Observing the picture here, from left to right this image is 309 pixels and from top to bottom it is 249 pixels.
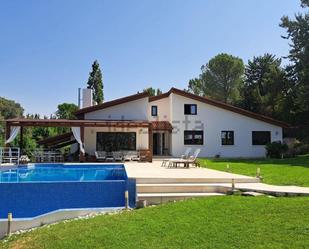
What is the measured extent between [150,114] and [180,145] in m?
3.61

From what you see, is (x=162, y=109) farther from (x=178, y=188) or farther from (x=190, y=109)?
(x=178, y=188)

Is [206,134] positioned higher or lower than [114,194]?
higher

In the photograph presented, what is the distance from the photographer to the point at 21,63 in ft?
88.4

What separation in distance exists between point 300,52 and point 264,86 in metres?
9.56

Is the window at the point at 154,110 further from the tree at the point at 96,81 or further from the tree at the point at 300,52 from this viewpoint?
the tree at the point at 96,81

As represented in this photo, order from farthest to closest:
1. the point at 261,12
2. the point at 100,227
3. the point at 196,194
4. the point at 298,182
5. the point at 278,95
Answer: the point at 278,95 < the point at 261,12 < the point at 298,182 < the point at 196,194 < the point at 100,227

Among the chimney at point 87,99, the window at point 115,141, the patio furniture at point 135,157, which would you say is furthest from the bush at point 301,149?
the chimney at point 87,99

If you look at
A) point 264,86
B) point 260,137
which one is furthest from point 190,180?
point 264,86

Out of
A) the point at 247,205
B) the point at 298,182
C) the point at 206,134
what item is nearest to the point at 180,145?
the point at 206,134

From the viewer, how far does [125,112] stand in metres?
27.9

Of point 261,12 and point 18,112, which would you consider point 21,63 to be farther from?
point 18,112

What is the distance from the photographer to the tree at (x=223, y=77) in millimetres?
54062

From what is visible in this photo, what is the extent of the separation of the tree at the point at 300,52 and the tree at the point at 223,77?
18.0 meters

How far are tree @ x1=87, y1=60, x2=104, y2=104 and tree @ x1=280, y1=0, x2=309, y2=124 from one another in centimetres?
2623
